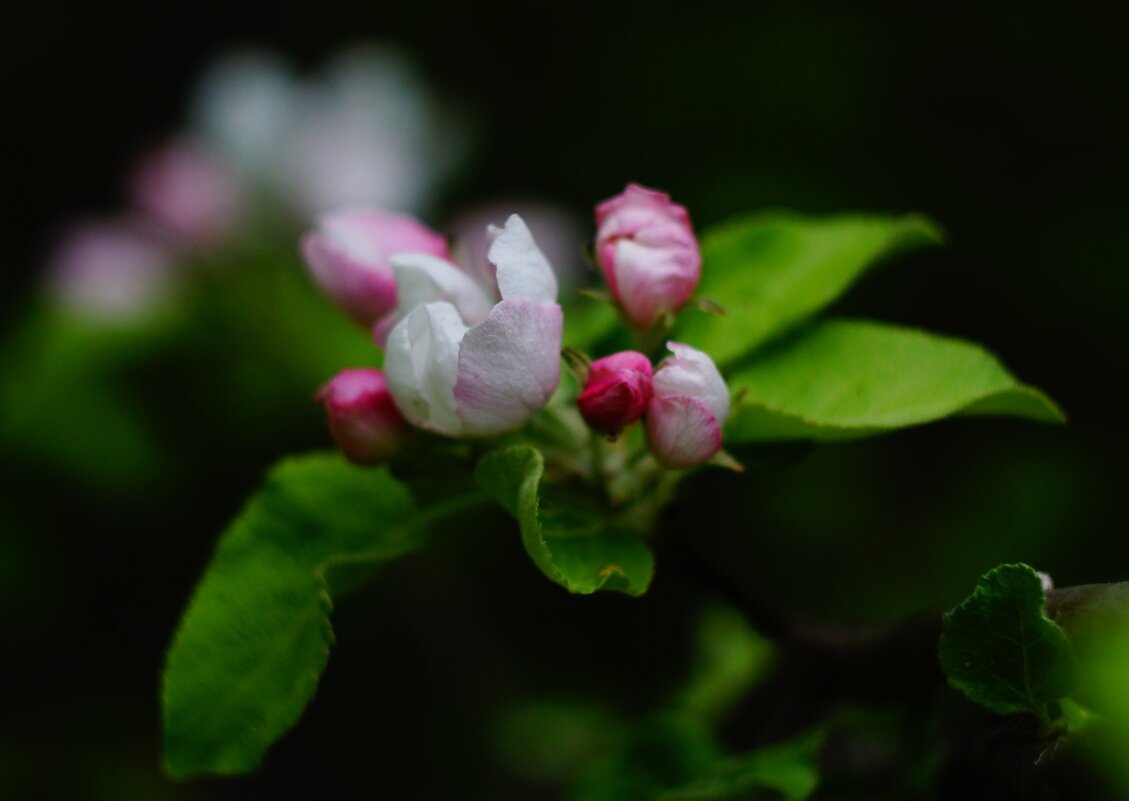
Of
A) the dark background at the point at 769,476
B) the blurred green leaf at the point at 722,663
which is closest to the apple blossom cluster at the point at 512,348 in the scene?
the blurred green leaf at the point at 722,663

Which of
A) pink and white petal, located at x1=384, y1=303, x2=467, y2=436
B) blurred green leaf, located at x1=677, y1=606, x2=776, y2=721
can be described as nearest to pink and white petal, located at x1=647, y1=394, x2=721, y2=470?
pink and white petal, located at x1=384, y1=303, x2=467, y2=436

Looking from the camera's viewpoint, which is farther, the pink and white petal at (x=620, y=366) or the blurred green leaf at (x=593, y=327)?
the blurred green leaf at (x=593, y=327)

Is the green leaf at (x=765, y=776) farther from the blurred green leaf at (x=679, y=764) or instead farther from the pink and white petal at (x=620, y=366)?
the pink and white petal at (x=620, y=366)

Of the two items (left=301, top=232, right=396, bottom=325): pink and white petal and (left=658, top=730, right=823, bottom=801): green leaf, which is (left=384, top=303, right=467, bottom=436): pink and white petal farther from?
(left=658, top=730, right=823, bottom=801): green leaf

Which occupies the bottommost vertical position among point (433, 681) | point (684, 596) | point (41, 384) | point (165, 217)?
point (433, 681)

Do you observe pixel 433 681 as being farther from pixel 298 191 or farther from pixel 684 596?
pixel 298 191

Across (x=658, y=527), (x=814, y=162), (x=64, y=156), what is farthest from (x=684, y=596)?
(x=64, y=156)

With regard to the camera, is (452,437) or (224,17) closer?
(452,437)
